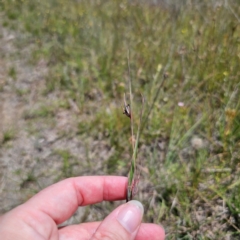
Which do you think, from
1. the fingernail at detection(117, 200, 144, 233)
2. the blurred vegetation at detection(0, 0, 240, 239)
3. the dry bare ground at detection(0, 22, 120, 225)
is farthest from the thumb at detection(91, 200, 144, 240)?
the dry bare ground at detection(0, 22, 120, 225)

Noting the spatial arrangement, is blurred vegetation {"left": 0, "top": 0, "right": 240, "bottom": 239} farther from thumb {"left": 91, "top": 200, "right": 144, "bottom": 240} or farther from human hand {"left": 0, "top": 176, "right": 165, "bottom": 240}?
thumb {"left": 91, "top": 200, "right": 144, "bottom": 240}

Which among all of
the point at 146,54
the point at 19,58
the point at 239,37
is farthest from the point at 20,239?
the point at 19,58

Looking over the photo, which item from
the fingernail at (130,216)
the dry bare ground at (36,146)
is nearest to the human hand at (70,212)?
the fingernail at (130,216)

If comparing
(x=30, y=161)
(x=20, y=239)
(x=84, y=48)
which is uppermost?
(x=84, y=48)

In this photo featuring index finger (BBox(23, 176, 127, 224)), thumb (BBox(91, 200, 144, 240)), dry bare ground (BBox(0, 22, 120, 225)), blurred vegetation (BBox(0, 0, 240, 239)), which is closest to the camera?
thumb (BBox(91, 200, 144, 240))

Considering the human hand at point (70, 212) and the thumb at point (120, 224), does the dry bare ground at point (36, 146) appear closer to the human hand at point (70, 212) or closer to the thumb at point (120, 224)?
the human hand at point (70, 212)

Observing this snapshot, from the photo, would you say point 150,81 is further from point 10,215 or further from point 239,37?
point 10,215
